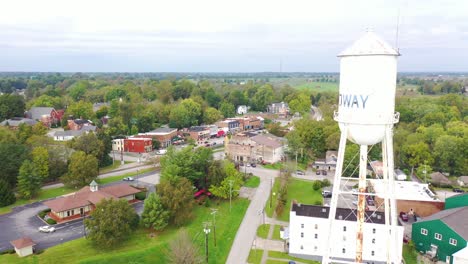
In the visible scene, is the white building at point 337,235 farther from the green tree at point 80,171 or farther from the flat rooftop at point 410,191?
the green tree at point 80,171

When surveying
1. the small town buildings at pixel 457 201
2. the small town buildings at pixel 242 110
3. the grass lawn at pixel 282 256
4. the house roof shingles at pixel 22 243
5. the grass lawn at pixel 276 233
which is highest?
the small town buildings at pixel 242 110

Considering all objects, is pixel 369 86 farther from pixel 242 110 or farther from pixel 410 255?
pixel 242 110

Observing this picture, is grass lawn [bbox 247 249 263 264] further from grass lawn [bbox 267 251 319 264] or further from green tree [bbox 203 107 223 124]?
green tree [bbox 203 107 223 124]

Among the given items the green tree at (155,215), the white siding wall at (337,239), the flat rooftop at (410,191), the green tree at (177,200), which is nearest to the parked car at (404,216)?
the flat rooftop at (410,191)

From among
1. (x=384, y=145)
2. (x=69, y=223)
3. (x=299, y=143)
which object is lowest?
(x=69, y=223)

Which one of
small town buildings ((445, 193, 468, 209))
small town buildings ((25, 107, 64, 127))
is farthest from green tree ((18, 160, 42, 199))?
small town buildings ((25, 107, 64, 127))

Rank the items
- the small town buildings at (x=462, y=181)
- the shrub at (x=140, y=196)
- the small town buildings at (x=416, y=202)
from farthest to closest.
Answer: the small town buildings at (x=462, y=181)
the shrub at (x=140, y=196)
the small town buildings at (x=416, y=202)

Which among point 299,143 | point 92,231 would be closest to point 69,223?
point 92,231

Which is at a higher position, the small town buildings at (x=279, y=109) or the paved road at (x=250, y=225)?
the small town buildings at (x=279, y=109)

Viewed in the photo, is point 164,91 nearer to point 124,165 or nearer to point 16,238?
point 124,165
